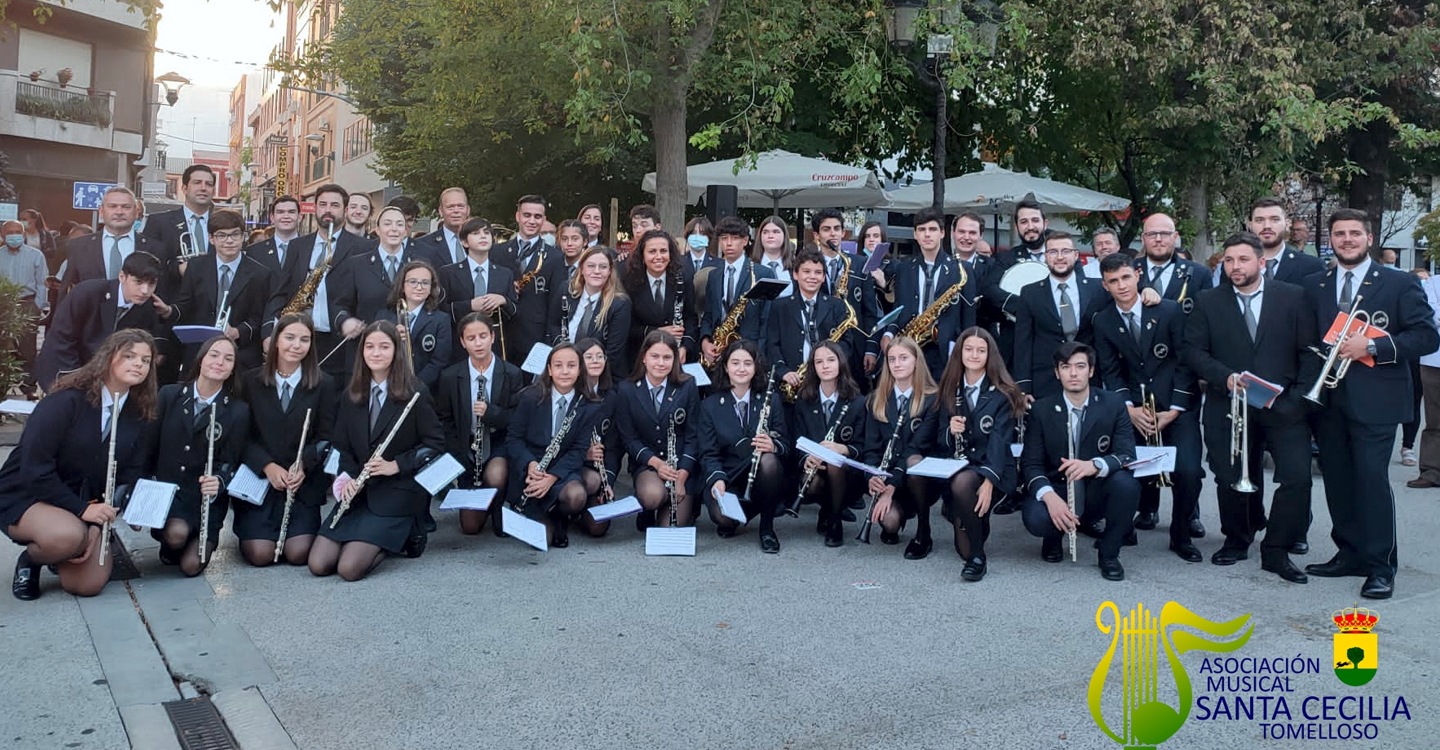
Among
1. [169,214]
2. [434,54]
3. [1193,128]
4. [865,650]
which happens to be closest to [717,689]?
[865,650]

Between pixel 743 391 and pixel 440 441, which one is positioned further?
pixel 743 391

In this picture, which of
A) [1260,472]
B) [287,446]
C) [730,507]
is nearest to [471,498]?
[287,446]

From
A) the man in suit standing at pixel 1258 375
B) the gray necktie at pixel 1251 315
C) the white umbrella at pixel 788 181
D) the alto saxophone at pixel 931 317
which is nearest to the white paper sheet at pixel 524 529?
the alto saxophone at pixel 931 317

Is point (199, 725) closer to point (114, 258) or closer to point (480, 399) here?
point (480, 399)

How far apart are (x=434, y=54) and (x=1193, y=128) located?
1160 cm

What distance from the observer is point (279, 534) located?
6098 millimetres

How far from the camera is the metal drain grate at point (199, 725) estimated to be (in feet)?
12.5

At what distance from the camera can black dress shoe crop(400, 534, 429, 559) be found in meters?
6.31

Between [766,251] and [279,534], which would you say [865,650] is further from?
[766,251]

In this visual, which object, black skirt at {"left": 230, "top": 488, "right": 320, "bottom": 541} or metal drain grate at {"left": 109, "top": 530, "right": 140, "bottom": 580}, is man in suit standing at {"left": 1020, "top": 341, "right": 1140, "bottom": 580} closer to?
black skirt at {"left": 230, "top": 488, "right": 320, "bottom": 541}

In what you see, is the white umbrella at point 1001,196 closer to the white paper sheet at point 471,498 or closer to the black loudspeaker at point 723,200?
the black loudspeaker at point 723,200

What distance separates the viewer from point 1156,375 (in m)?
6.81

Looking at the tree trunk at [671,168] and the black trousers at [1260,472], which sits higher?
the tree trunk at [671,168]

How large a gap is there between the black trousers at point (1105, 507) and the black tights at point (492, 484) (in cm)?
301
